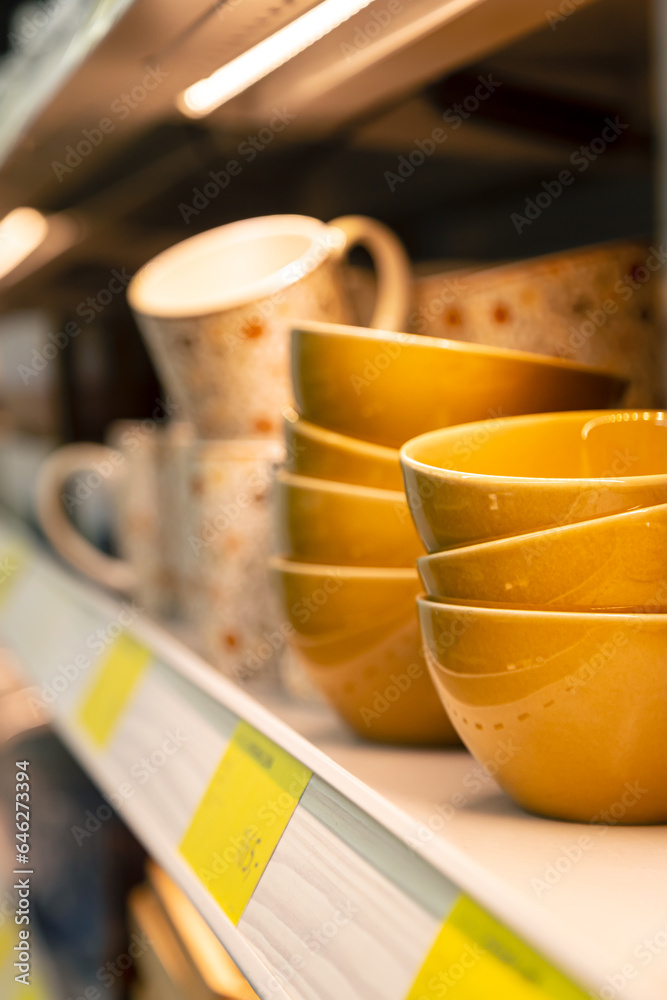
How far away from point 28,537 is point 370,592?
3.50ft

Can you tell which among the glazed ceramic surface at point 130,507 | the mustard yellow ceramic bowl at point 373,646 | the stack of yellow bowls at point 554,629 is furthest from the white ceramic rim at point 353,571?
the glazed ceramic surface at point 130,507

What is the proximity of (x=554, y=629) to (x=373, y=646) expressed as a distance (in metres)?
0.20

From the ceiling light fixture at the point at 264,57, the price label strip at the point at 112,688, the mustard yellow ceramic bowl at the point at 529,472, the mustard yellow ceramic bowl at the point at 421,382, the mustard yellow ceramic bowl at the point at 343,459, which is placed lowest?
the price label strip at the point at 112,688

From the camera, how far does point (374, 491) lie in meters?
0.63

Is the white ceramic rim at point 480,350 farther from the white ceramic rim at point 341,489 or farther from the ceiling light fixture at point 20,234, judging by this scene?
the ceiling light fixture at point 20,234

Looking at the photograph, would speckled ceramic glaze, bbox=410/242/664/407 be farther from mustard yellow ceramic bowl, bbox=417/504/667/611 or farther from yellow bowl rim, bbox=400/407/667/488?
mustard yellow ceramic bowl, bbox=417/504/667/611

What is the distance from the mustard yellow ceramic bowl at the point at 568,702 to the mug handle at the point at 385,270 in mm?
364

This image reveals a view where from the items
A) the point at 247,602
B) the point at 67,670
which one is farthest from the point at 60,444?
the point at 247,602

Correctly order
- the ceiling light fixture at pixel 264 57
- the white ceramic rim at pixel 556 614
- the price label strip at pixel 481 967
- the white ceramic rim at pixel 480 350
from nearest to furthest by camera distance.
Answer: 1. the price label strip at pixel 481 967
2. the white ceramic rim at pixel 556 614
3. the white ceramic rim at pixel 480 350
4. the ceiling light fixture at pixel 264 57

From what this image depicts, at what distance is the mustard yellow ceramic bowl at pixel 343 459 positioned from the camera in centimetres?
63

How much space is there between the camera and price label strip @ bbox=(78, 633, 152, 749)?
82 cm

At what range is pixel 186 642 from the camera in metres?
0.96

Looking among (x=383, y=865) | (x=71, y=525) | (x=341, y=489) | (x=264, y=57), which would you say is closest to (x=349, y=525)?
(x=341, y=489)

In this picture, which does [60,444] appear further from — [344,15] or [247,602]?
[344,15]
